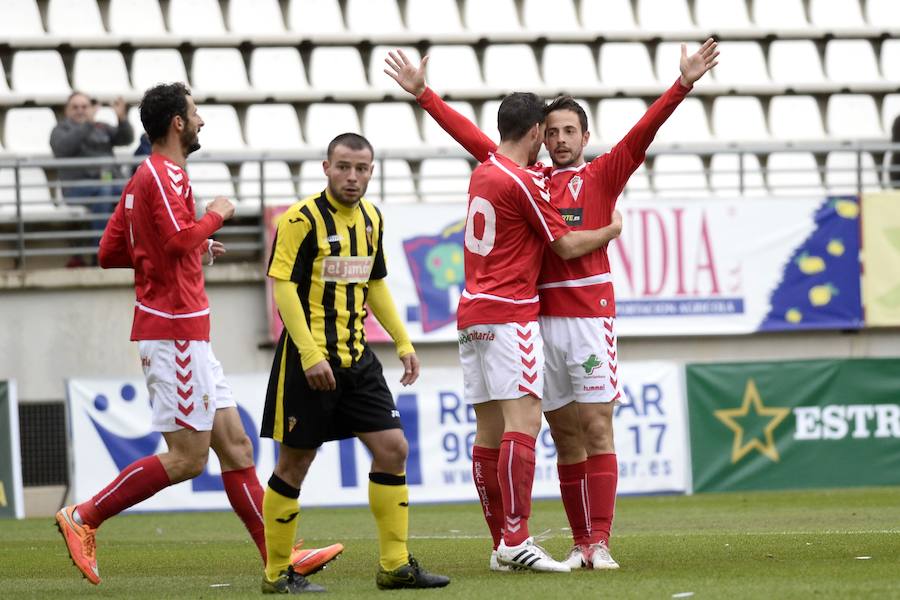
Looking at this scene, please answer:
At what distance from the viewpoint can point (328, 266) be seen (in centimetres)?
Answer: 606

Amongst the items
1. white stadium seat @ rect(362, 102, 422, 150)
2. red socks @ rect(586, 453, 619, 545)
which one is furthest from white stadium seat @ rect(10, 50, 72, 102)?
red socks @ rect(586, 453, 619, 545)

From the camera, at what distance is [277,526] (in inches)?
234

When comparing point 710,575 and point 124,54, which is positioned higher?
point 124,54

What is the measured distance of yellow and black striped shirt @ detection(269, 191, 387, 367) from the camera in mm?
5992

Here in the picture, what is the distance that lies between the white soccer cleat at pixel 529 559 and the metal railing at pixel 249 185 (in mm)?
7816

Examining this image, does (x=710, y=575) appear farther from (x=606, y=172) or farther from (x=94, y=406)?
(x=94, y=406)

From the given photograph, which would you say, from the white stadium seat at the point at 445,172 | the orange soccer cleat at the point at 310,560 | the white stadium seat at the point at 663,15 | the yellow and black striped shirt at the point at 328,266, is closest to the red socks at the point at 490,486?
the orange soccer cleat at the point at 310,560

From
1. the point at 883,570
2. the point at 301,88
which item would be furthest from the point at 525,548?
the point at 301,88

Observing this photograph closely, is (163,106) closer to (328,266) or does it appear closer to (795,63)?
(328,266)

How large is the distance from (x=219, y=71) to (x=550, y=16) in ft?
13.7

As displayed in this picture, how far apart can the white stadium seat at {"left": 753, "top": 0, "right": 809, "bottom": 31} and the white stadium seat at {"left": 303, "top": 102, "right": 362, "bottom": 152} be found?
552 centimetres

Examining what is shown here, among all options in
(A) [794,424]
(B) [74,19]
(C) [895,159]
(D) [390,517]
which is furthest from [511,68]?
(D) [390,517]

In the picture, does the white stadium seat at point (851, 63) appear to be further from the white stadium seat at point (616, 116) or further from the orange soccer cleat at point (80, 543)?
the orange soccer cleat at point (80, 543)

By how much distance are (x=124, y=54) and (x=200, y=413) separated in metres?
11.1
